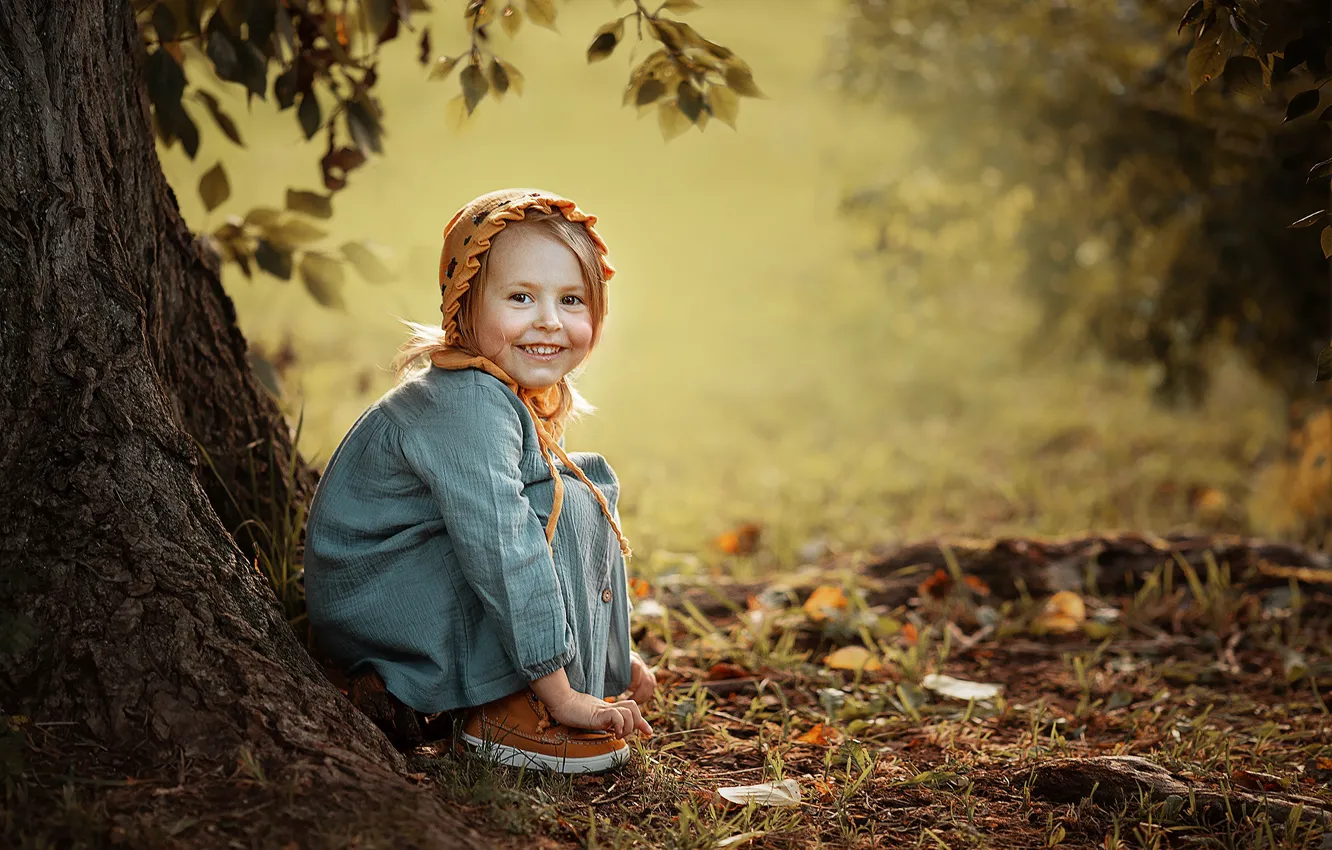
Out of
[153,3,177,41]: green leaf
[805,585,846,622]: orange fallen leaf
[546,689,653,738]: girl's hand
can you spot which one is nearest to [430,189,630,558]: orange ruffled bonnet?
[546,689,653,738]: girl's hand

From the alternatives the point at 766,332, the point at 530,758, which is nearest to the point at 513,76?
the point at 530,758

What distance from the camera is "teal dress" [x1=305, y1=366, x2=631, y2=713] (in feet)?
5.93

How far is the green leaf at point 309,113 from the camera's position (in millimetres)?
2576

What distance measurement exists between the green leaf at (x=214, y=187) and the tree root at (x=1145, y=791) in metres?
2.19

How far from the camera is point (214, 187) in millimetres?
2604

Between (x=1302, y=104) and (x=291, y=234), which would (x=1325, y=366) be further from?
(x=291, y=234)

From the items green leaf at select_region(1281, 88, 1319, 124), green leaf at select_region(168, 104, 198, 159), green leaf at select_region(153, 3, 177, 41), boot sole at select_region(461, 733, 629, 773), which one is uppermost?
green leaf at select_region(153, 3, 177, 41)

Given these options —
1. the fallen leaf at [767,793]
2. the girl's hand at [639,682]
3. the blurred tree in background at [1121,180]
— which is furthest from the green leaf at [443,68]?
the blurred tree in background at [1121,180]

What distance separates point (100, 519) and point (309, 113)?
1.30 metres

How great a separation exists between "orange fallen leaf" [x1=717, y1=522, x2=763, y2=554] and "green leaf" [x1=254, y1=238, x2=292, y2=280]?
1874 mm

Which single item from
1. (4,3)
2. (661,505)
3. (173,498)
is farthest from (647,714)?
(661,505)

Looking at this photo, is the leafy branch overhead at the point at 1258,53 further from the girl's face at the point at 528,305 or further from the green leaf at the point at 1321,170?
the girl's face at the point at 528,305

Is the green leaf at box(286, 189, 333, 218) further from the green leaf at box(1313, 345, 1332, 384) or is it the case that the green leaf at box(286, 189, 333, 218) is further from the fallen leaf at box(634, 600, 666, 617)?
the green leaf at box(1313, 345, 1332, 384)

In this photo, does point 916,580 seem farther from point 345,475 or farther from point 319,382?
point 319,382
